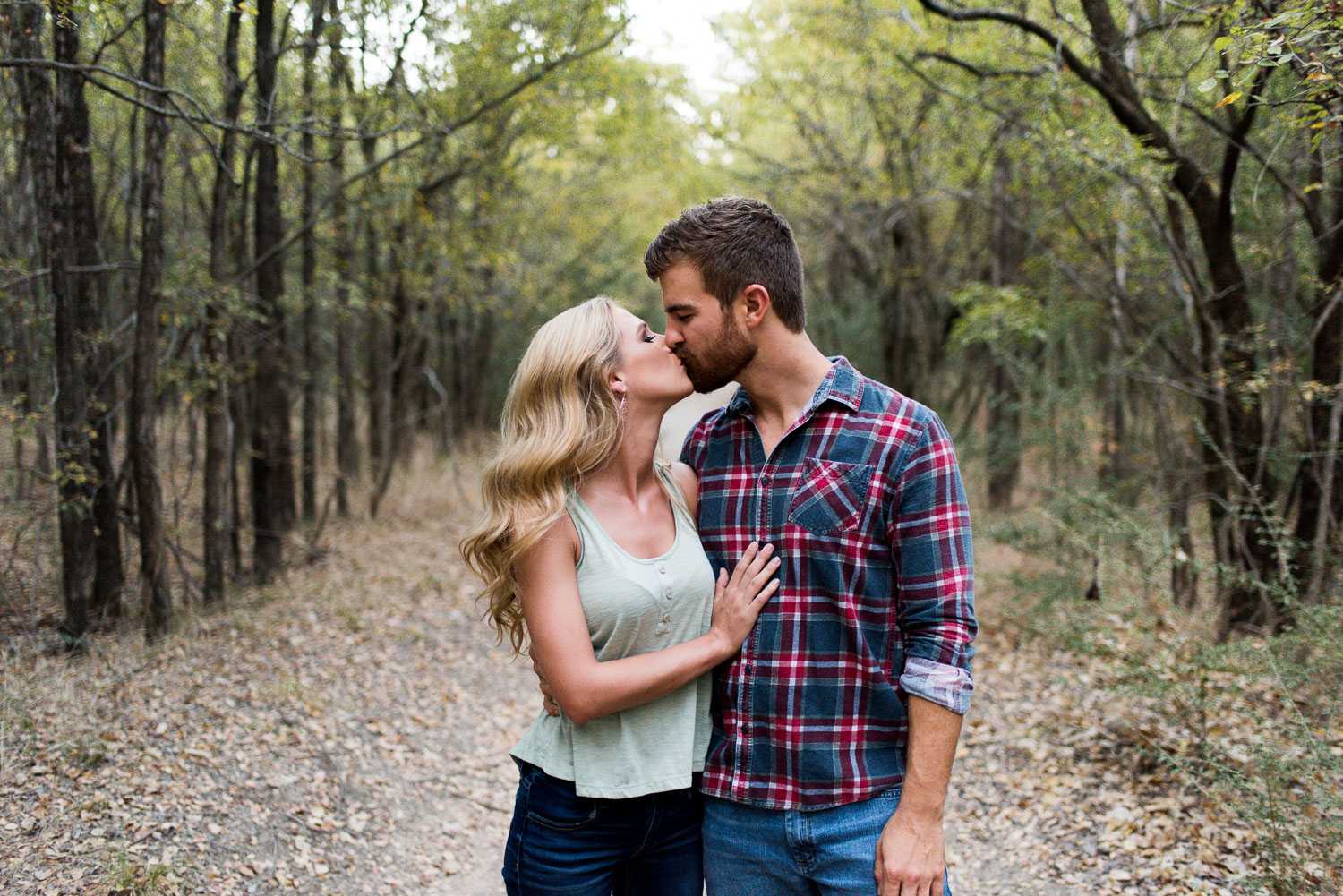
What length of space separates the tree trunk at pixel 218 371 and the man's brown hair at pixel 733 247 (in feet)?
17.3

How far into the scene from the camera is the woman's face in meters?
2.12

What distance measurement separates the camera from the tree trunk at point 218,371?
252 inches

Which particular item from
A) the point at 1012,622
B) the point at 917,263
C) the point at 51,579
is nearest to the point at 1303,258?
the point at 1012,622

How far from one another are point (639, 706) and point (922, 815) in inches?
25.4

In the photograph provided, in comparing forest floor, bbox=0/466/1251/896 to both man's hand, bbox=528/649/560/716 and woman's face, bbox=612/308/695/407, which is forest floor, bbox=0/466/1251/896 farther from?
woman's face, bbox=612/308/695/407

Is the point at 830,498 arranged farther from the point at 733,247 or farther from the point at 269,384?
the point at 269,384

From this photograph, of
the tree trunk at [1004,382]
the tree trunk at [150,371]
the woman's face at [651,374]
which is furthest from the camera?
the tree trunk at [1004,382]

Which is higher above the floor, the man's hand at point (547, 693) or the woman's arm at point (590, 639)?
the woman's arm at point (590, 639)

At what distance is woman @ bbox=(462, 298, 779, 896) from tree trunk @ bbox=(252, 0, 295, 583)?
583 centimetres

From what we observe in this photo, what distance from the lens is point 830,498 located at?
6.25 ft

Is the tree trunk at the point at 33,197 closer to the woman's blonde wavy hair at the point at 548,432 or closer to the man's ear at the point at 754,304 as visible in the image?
the woman's blonde wavy hair at the point at 548,432

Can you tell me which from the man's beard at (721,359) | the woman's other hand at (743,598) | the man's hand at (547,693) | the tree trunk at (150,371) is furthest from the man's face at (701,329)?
the tree trunk at (150,371)

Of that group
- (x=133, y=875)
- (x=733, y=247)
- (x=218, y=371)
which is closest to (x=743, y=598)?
(x=733, y=247)

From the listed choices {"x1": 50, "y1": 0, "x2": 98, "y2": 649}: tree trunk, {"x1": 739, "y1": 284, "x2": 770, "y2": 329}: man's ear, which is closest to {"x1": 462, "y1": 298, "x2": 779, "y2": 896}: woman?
{"x1": 739, "y1": 284, "x2": 770, "y2": 329}: man's ear
